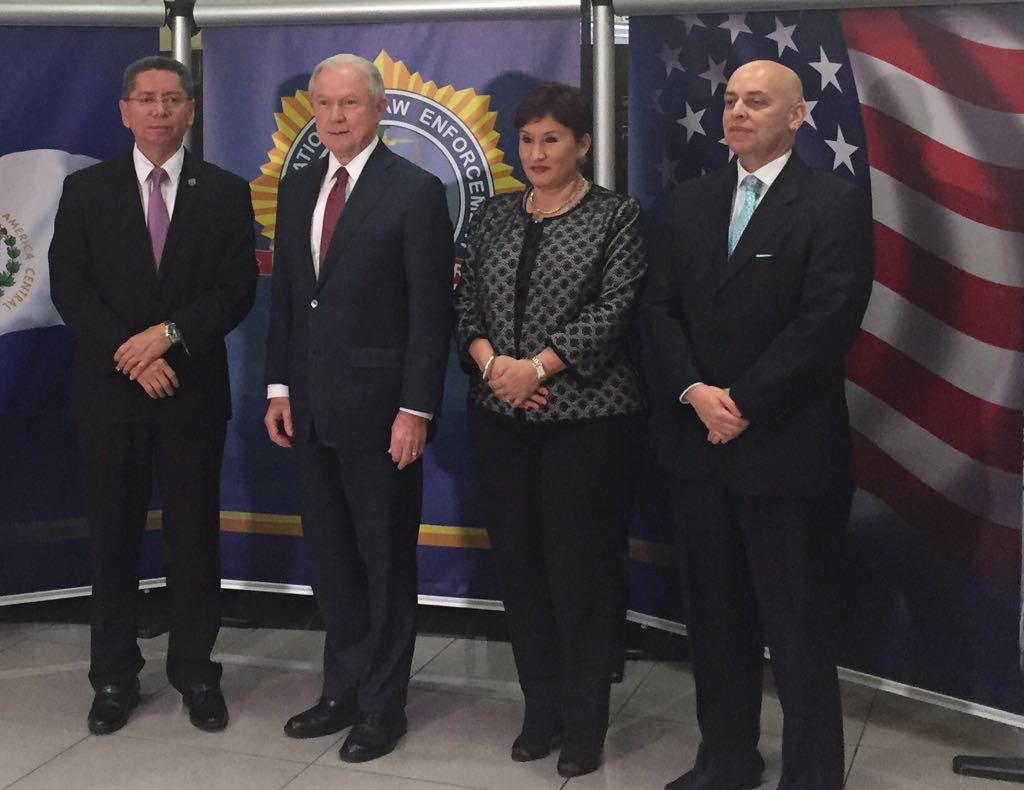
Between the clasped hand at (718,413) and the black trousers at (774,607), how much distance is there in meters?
0.13

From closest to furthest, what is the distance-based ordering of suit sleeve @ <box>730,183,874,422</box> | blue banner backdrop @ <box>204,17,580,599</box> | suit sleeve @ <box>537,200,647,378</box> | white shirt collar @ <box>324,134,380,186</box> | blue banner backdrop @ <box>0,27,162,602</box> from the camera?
suit sleeve @ <box>730,183,874,422</box> → suit sleeve @ <box>537,200,647,378</box> → white shirt collar @ <box>324,134,380,186</box> → blue banner backdrop @ <box>204,17,580,599</box> → blue banner backdrop @ <box>0,27,162,602</box>

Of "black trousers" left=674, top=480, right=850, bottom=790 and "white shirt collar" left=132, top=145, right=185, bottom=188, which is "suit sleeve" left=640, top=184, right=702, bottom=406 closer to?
"black trousers" left=674, top=480, right=850, bottom=790

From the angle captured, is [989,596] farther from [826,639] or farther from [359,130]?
[359,130]

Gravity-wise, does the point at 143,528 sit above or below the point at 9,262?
below

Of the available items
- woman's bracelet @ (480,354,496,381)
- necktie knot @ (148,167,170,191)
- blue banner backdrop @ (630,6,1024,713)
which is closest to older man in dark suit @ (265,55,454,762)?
woman's bracelet @ (480,354,496,381)

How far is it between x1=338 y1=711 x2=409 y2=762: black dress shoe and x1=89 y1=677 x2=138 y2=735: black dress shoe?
2.06 ft

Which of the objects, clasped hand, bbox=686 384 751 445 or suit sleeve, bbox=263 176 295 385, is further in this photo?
suit sleeve, bbox=263 176 295 385

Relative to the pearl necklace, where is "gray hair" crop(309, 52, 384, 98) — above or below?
above

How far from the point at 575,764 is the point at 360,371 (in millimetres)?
1082

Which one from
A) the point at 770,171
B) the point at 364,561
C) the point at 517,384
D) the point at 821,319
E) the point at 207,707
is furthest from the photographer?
the point at 207,707

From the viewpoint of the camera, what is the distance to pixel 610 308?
9.43ft

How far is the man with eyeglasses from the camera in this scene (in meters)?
3.21

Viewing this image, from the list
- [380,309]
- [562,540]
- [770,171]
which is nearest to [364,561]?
[562,540]

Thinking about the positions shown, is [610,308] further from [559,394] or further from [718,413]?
[718,413]
